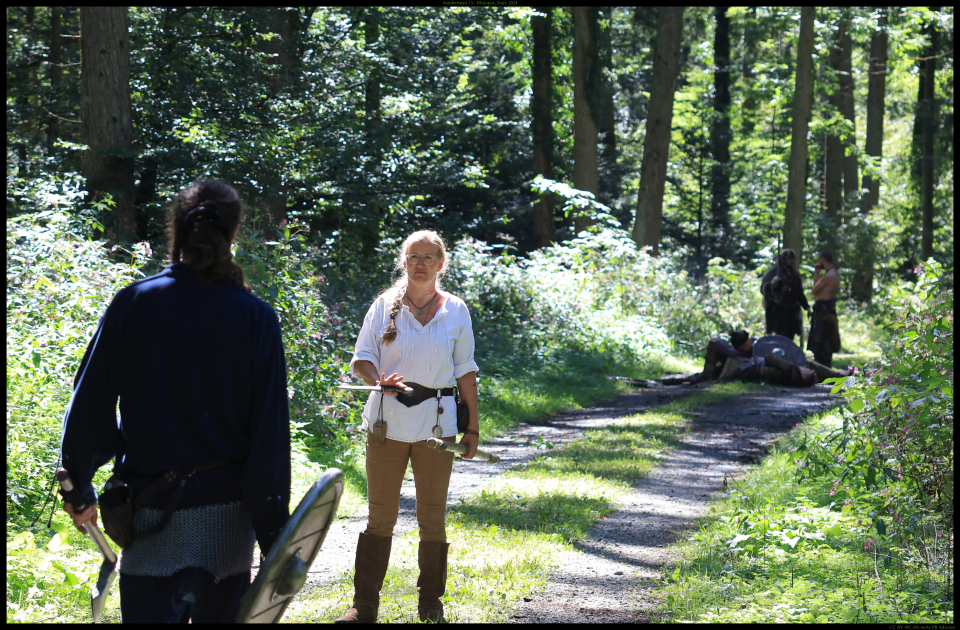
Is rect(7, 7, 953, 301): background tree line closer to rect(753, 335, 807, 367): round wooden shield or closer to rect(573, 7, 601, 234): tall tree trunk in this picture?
rect(573, 7, 601, 234): tall tree trunk

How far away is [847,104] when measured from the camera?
93.5 ft

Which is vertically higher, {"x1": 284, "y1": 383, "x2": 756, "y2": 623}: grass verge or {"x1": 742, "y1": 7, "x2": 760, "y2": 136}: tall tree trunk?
{"x1": 742, "y1": 7, "x2": 760, "y2": 136}: tall tree trunk

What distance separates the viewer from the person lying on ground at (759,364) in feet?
42.2

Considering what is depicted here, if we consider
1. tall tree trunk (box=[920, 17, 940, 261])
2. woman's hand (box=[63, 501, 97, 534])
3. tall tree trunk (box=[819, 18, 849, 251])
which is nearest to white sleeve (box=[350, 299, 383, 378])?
woman's hand (box=[63, 501, 97, 534])

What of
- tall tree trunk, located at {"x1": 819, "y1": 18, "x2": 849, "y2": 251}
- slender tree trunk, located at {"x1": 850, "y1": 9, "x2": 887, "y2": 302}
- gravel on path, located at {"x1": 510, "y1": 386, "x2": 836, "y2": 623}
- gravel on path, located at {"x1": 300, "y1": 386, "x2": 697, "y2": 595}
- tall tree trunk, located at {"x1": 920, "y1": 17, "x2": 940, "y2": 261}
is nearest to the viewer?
gravel on path, located at {"x1": 510, "y1": 386, "x2": 836, "y2": 623}

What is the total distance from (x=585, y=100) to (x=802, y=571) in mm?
16674

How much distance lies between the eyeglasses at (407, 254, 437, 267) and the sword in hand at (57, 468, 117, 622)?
2.01 meters

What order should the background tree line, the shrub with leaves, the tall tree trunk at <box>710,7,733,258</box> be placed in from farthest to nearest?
the tall tree trunk at <box>710,7,733,258</box>
the background tree line
the shrub with leaves

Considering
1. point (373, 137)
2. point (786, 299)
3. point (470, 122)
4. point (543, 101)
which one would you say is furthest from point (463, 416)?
point (543, 101)

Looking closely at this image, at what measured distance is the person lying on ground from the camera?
507 inches

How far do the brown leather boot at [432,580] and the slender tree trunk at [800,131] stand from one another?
16.8m

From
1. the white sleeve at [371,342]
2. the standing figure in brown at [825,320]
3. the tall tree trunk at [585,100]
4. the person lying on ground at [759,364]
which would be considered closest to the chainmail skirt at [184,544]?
the white sleeve at [371,342]

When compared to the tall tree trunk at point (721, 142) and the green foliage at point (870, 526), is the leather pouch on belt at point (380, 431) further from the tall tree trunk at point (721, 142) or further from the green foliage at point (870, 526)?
the tall tree trunk at point (721, 142)

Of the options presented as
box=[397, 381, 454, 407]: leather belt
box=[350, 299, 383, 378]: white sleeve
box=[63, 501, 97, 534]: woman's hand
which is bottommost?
box=[63, 501, 97, 534]: woman's hand
